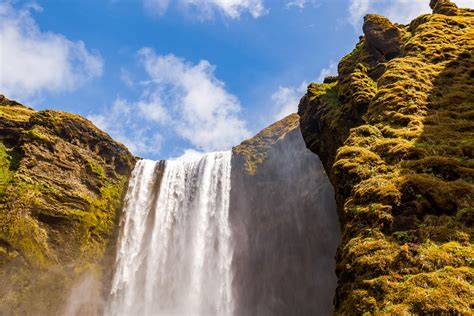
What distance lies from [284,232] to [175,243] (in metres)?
12.7

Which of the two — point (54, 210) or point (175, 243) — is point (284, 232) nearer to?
point (175, 243)

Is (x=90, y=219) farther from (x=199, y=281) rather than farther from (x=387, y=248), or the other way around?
(x=387, y=248)

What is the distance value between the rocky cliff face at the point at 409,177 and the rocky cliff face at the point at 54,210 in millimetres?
25874

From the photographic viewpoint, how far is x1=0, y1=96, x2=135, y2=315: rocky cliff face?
2917cm

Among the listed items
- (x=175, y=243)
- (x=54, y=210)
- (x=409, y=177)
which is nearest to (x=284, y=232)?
(x=175, y=243)

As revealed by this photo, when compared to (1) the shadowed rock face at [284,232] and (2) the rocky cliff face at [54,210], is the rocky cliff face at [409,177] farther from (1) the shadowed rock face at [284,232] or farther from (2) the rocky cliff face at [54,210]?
(2) the rocky cliff face at [54,210]

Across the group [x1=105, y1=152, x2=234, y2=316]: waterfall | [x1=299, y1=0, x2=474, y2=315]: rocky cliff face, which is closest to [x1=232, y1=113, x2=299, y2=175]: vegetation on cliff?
[x1=105, y1=152, x2=234, y2=316]: waterfall

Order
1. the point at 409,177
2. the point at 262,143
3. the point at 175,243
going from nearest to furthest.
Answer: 1. the point at 409,177
2. the point at 175,243
3. the point at 262,143

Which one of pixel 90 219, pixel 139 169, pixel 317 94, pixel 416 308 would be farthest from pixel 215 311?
pixel 416 308

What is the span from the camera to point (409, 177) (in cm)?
1089

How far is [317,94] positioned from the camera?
27.0 metres

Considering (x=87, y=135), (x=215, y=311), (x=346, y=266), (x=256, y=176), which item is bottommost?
(x=215, y=311)

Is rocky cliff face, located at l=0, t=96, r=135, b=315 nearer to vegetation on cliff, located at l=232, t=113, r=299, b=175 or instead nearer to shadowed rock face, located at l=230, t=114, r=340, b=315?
shadowed rock face, located at l=230, t=114, r=340, b=315

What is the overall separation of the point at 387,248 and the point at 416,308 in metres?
2.19
